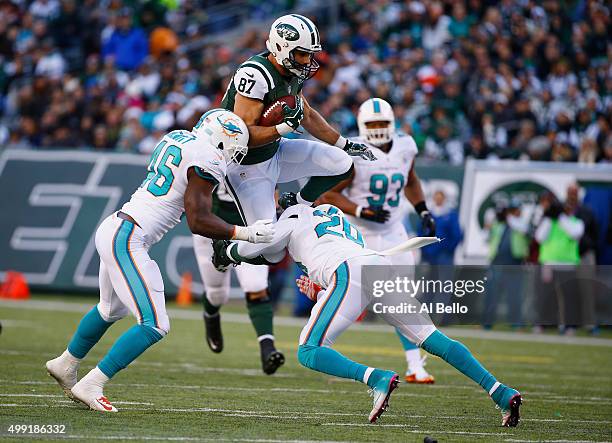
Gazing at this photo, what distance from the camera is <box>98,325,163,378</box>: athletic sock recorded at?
20.3 feet

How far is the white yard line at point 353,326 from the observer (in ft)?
43.5

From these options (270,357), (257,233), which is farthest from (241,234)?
(270,357)

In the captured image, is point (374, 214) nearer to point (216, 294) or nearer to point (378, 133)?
point (378, 133)

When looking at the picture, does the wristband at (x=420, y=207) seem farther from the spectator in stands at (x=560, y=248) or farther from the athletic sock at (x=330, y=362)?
the spectator in stands at (x=560, y=248)

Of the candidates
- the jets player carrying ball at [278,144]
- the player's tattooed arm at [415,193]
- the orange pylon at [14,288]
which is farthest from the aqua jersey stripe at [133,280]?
the orange pylon at [14,288]

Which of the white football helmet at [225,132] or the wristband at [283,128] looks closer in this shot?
the white football helmet at [225,132]

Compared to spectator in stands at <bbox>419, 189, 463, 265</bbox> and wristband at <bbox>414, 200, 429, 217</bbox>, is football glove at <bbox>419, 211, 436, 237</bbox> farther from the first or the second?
spectator in stands at <bbox>419, 189, 463, 265</bbox>

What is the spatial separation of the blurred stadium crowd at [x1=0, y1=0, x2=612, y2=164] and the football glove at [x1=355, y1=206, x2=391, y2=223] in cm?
675

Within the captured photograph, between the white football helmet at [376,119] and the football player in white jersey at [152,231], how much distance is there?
255cm

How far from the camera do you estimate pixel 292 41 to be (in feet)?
24.0

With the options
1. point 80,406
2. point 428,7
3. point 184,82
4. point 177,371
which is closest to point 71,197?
point 184,82

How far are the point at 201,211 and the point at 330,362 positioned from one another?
1089mm

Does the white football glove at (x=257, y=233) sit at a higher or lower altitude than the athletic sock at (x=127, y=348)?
higher

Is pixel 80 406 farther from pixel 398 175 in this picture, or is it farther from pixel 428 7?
pixel 428 7
